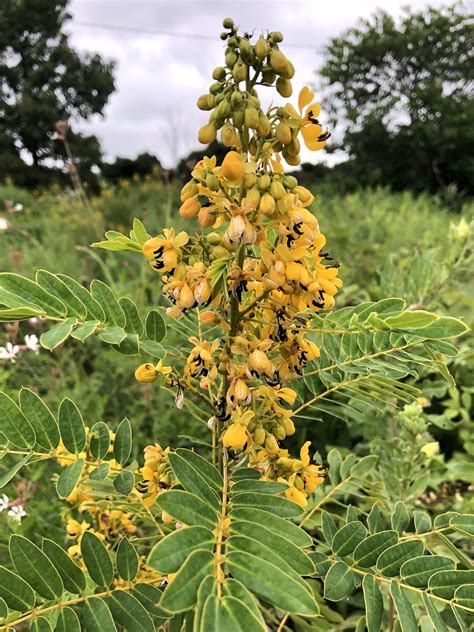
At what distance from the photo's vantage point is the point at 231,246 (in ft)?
2.08

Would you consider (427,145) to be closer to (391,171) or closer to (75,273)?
(391,171)

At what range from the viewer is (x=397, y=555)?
2.15 feet

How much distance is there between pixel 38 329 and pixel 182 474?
190 cm

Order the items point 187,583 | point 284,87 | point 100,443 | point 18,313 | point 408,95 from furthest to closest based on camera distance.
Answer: point 408,95 → point 100,443 → point 284,87 → point 18,313 → point 187,583

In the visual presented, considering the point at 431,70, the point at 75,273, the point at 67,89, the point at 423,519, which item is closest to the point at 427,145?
the point at 431,70

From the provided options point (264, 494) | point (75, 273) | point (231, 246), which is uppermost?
point (75, 273)

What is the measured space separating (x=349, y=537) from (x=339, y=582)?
8 centimetres

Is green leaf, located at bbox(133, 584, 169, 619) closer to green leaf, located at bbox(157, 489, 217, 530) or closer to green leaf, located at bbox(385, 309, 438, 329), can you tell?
green leaf, located at bbox(157, 489, 217, 530)

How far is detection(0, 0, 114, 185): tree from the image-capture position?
17297mm

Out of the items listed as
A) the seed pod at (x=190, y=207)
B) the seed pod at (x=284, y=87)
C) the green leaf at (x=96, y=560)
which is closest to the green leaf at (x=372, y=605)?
the green leaf at (x=96, y=560)

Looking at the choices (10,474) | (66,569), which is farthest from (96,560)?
(10,474)

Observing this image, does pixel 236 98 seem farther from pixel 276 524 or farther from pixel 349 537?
pixel 349 537

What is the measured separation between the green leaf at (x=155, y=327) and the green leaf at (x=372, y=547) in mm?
429

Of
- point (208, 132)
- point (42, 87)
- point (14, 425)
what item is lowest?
point (14, 425)
